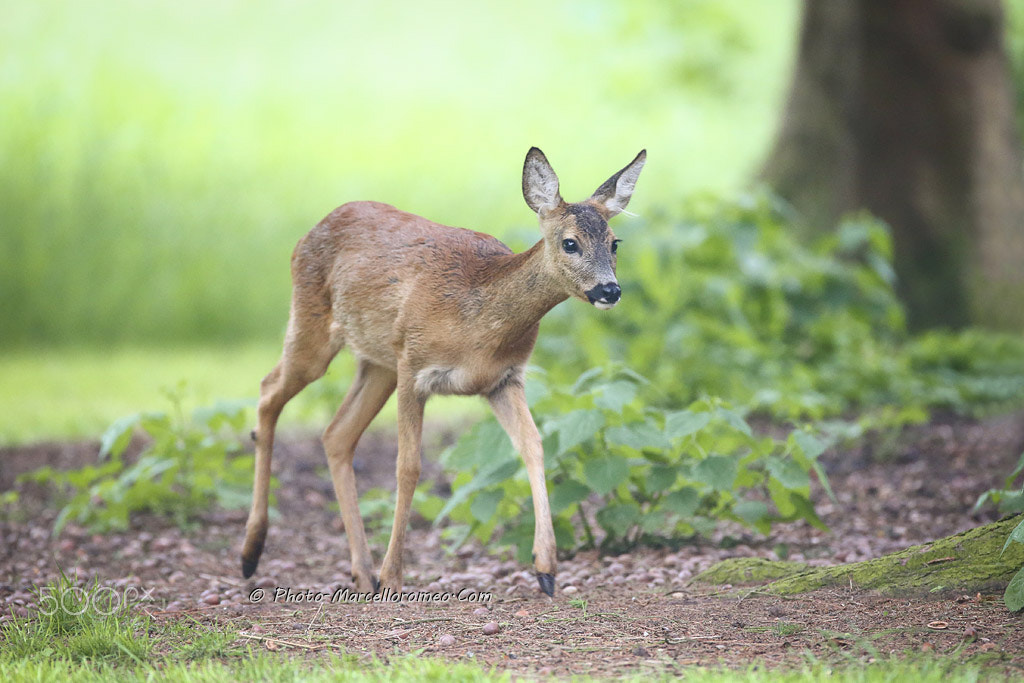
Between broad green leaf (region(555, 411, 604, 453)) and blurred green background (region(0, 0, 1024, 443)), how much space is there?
13.1ft

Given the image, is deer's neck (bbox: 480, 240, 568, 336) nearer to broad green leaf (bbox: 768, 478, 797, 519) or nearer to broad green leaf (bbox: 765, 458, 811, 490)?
broad green leaf (bbox: 765, 458, 811, 490)

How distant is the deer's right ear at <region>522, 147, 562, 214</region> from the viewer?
186 inches

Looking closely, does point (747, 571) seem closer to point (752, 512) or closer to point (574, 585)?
point (752, 512)

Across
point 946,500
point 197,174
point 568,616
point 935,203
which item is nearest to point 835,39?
point 935,203

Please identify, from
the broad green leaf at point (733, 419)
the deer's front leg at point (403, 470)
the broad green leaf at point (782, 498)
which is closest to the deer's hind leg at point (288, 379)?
the deer's front leg at point (403, 470)

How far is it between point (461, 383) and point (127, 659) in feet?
5.63

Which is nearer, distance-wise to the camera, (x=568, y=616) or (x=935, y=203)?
(x=568, y=616)

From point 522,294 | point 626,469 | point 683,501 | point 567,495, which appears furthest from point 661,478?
point 522,294

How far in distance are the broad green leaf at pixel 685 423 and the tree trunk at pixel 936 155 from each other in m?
6.41

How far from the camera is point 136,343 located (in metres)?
12.9

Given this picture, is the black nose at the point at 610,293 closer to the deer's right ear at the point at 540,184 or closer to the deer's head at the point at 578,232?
the deer's head at the point at 578,232

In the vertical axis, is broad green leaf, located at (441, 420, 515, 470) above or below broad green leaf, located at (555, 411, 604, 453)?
below

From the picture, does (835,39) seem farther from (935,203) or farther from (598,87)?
(598,87)

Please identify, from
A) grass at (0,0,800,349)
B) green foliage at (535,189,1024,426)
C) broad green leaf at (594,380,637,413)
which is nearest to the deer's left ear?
broad green leaf at (594,380,637,413)
